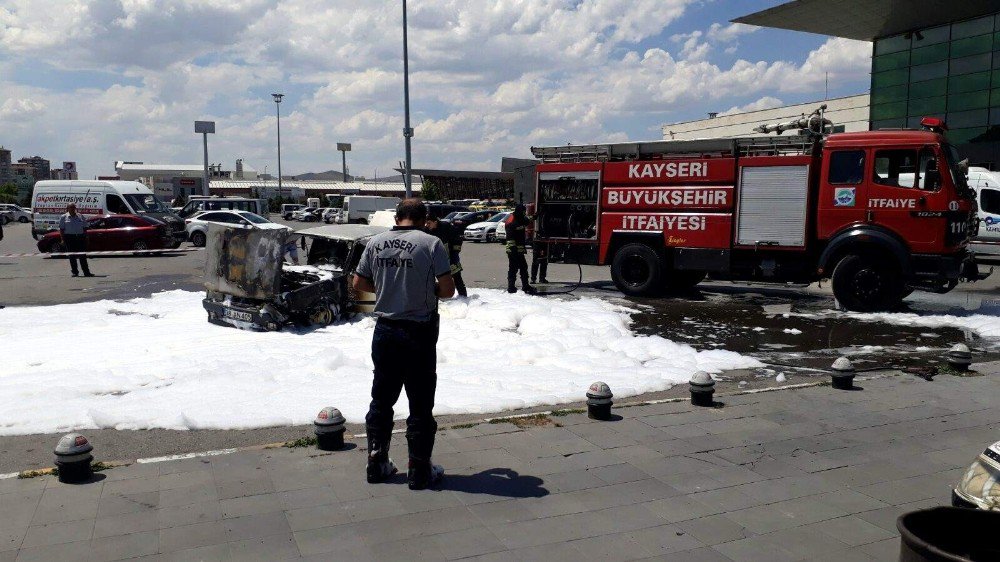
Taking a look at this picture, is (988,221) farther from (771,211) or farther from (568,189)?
(568,189)

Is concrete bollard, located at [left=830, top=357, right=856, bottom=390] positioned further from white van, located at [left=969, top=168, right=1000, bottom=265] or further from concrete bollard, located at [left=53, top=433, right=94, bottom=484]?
white van, located at [left=969, top=168, right=1000, bottom=265]

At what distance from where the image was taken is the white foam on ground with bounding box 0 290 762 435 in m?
6.18

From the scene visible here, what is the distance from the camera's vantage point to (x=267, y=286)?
32.2ft

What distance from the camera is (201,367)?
7.57m

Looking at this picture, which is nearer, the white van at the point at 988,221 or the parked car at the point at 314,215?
the white van at the point at 988,221

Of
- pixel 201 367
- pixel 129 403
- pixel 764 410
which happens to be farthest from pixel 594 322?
pixel 129 403

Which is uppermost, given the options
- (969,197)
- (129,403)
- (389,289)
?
(969,197)

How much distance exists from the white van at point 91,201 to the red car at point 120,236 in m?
2.48

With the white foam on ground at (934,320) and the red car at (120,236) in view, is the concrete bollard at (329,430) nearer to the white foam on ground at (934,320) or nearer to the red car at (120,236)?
the white foam on ground at (934,320)

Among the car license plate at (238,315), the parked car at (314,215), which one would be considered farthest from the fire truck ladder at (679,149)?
the parked car at (314,215)

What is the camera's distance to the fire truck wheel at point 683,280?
15227 mm

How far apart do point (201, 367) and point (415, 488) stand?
3.98 metres

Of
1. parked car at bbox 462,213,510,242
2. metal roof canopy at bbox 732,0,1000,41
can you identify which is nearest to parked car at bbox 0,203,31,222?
parked car at bbox 462,213,510,242

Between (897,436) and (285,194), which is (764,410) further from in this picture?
(285,194)
